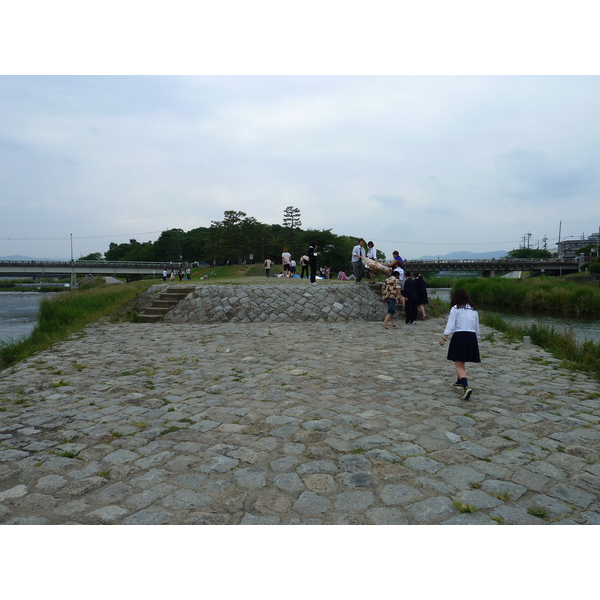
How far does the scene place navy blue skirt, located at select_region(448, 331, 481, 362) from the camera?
594cm

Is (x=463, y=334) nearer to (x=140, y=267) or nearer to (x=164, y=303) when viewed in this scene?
(x=164, y=303)

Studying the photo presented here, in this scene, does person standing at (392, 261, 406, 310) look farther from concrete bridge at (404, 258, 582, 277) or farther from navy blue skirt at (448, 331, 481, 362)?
concrete bridge at (404, 258, 582, 277)

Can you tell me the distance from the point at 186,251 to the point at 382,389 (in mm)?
97401

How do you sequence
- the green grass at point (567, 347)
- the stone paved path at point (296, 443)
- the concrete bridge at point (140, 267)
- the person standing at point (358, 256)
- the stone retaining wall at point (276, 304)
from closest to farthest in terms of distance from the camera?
the stone paved path at point (296, 443)
the green grass at point (567, 347)
the stone retaining wall at point (276, 304)
the person standing at point (358, 256)
the concrete bridge at point (140, 267)

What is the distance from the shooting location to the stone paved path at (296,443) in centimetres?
314

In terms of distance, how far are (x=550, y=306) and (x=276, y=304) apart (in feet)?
77.3

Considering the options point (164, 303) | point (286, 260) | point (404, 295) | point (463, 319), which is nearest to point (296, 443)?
point (463, 319)

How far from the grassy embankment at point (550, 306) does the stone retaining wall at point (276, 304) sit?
3714 millimetres

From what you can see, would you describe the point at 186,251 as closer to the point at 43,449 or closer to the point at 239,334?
the point at 239,334

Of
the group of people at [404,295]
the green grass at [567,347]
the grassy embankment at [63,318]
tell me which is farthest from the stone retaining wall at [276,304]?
the green grass at [567,347]

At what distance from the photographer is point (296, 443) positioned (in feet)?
14.1

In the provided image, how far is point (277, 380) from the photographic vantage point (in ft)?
22.0

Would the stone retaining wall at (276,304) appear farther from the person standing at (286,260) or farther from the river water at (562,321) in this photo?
the river water at (562,321)

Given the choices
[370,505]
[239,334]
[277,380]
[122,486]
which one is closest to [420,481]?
[370,505]
